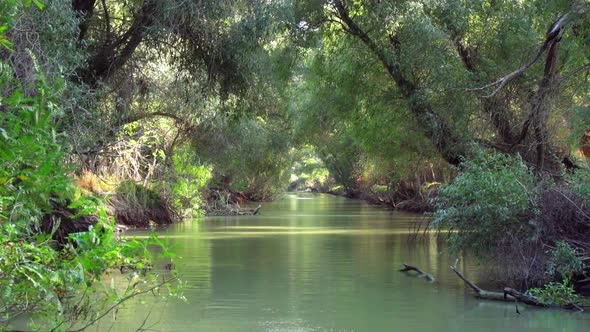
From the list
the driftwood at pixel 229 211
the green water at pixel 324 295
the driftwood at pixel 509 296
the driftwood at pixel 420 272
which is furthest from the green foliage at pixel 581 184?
the driftwood at pixel 229 211

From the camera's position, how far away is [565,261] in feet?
36.0

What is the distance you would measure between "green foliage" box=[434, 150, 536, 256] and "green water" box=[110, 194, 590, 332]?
937 mm

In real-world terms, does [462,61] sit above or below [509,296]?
above

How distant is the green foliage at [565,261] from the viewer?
10.9 m

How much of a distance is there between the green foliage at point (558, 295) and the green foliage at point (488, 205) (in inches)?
51.6

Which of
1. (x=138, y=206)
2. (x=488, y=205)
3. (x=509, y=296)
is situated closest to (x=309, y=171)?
(x=138, y=206)

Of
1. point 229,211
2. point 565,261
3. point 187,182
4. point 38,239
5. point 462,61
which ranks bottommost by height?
point 565,261

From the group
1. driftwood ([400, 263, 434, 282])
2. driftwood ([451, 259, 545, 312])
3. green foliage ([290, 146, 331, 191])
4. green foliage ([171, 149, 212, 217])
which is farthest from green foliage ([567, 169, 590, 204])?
green foliage ([290, 146, 331, 191])

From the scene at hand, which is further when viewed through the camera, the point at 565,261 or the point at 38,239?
the point at 565,261

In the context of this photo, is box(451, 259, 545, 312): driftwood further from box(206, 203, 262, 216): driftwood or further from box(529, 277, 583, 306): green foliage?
box(206, 203, 262, 216): driftwood

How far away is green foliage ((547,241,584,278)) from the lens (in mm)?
10852

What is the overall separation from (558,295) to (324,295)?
361 cm

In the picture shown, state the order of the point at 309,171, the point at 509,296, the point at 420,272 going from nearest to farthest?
1. the point at 509,296
2. the point at 420,272
3. the point at 309,171

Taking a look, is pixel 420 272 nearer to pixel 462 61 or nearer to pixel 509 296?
pixel 509 296
